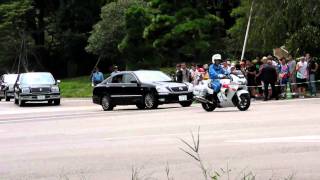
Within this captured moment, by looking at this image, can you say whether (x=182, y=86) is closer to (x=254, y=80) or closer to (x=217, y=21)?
(x=254, y=80)

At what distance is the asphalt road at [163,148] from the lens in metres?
9.80

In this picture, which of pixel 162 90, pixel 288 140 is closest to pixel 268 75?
pixel 162 90

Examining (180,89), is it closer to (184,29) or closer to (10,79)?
(184,29)

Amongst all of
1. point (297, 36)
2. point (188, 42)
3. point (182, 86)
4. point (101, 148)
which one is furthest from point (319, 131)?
point (188, 42)

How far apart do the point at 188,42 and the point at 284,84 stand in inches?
564

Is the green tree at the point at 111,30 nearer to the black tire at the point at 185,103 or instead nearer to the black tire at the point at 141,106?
the black tire at the point at 141,106

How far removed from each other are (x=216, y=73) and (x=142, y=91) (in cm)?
501

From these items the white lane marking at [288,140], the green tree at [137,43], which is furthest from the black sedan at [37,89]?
the white lane marking at [288,140]

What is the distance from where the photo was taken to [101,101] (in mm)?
28547

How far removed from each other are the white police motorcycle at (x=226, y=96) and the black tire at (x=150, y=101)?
3631 millimetres

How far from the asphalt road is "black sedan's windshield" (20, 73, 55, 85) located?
15.6 metres

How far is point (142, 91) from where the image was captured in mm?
26797

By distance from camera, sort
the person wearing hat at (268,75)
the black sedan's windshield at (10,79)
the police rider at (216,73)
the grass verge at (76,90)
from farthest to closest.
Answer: the grass verge at (76,90) → the black sedan's windshield at (10,79) → the person wearing hat at (268,75) → the police rider at (216,73)

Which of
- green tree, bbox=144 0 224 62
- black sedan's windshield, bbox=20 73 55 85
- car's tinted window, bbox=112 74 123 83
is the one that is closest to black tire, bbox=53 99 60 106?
black sedan's windshield, bbox=20 73 55 85
